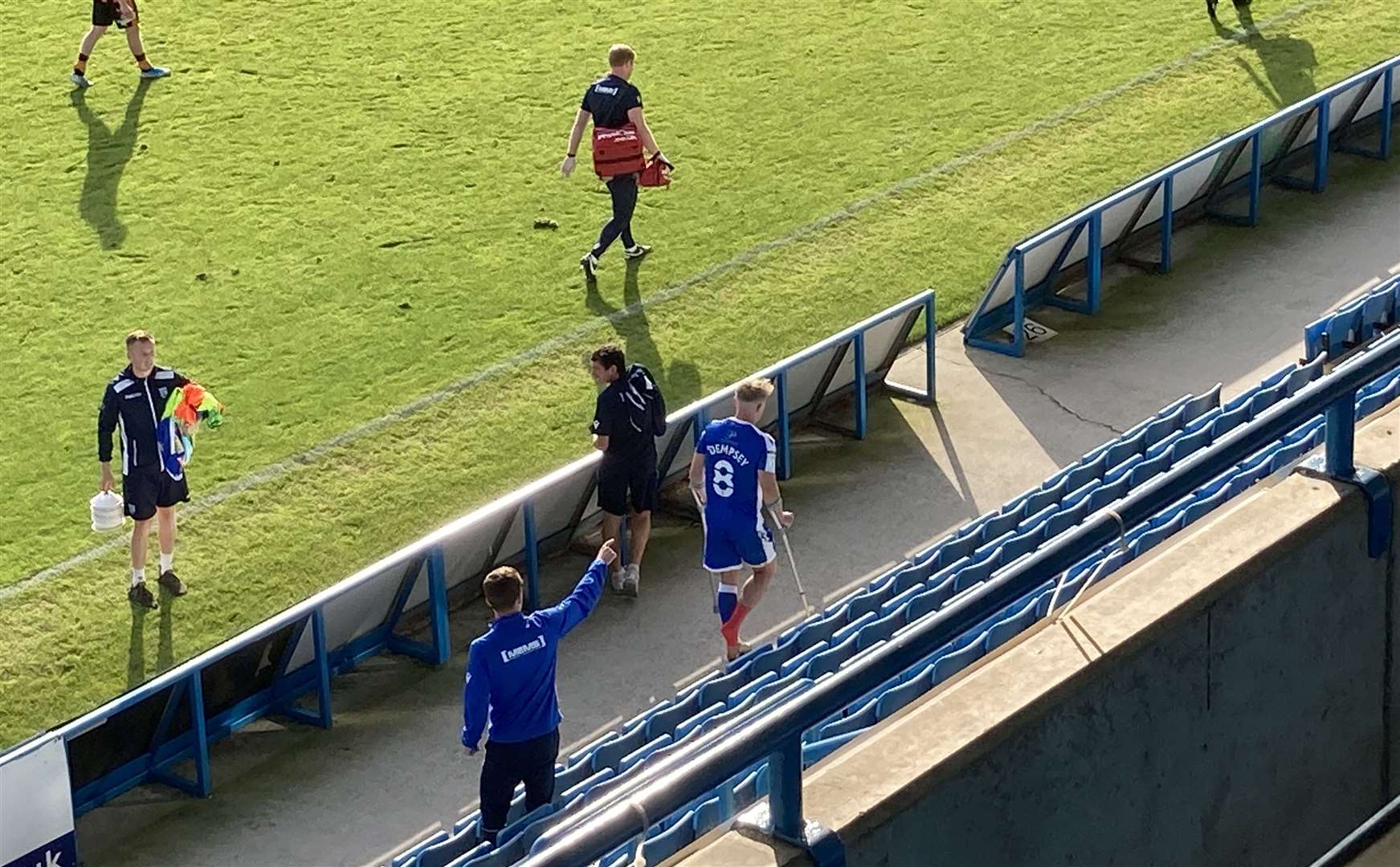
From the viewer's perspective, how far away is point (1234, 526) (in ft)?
15.3

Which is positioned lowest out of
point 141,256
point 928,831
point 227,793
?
point 227,793

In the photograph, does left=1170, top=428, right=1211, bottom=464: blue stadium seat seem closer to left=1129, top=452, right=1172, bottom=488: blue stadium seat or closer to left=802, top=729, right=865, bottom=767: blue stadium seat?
left=1129, top=452, right=1172, bottom=488: blue stadium seat

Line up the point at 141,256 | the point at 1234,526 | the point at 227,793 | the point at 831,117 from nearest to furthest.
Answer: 1. the point at 1234,526
2. the point at 227,793
3. the point at 141,256
4. the point at 831,117

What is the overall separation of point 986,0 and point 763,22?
1974 millimetres

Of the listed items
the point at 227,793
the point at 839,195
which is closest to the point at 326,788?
the point at 227,793

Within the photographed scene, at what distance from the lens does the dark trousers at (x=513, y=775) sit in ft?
25.0

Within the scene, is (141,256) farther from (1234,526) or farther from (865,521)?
(1234,526)

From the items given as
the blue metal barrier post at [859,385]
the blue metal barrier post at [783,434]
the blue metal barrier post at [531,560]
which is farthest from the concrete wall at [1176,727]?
the blue metal barrier post at [859,385]

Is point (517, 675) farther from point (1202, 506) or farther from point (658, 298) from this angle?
point (658, 298)

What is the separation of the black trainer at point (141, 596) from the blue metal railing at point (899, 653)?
269 inches

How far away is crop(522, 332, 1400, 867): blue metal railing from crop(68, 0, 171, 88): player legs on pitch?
13.1m

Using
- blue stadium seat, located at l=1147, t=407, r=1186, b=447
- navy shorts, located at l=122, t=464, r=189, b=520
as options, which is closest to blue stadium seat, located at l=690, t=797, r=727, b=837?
blue stadium seat, located at l=1147, t=407, r=1186, b=447

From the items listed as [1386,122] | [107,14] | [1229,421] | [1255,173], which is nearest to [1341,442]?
[1229,421]

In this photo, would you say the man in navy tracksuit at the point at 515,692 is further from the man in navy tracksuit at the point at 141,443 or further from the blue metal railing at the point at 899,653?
Answer: the blue metal railing at the point at 899,653
